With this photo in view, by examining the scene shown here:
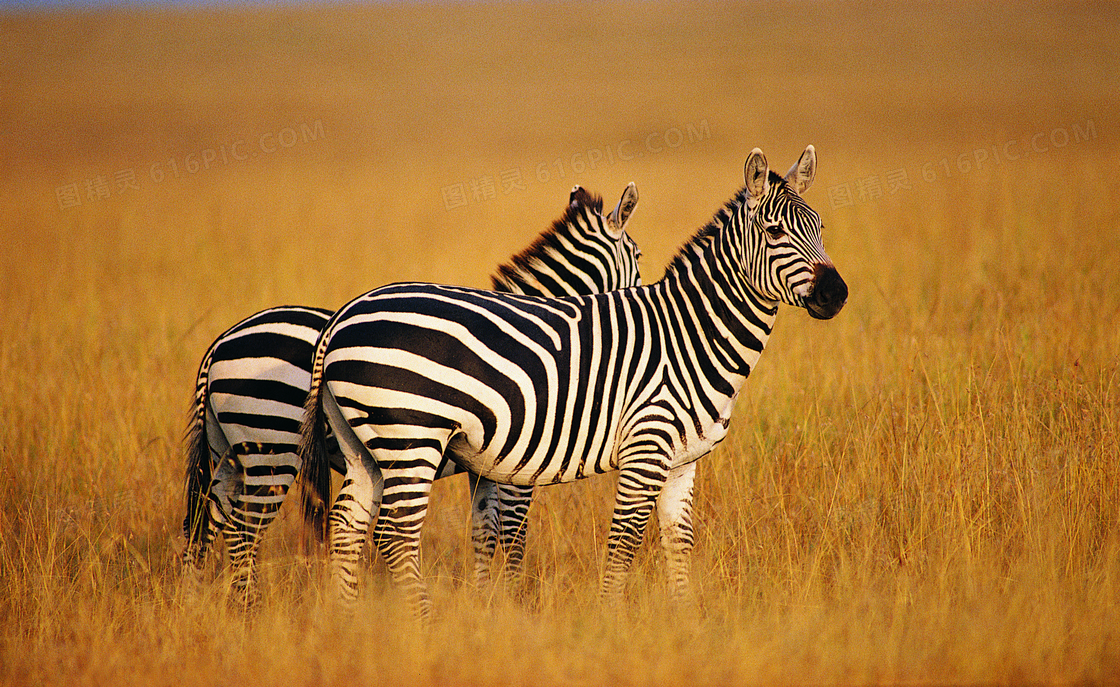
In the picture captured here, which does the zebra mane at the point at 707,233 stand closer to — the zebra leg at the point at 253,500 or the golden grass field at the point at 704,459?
the golden grass field at the point at 704,459

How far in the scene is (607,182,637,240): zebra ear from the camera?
17.2 feet

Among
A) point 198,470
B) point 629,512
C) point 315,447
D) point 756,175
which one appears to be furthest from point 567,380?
point 198,470

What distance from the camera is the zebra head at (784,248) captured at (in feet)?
12.7

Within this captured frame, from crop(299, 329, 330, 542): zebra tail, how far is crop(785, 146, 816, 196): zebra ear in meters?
2.40

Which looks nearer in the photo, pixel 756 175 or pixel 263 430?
pixel 756 175

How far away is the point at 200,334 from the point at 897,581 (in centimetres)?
810

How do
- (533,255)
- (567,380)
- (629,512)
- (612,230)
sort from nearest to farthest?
(567,380) → (629,512) → (533,255) → (612,230)

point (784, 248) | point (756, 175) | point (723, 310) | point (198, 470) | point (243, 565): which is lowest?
point (243, 565)

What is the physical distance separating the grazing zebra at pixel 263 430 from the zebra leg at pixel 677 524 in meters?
0.84

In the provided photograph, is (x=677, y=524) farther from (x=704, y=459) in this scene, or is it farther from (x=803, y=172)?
(x=803, y=172)

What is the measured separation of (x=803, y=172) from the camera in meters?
4.25

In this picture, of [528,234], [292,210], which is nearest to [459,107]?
[292,210]

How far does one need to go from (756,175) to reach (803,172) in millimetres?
376

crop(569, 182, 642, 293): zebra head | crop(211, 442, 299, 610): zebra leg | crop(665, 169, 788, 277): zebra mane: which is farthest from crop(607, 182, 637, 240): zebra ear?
crop(211, 442, 299, 610): zebra leg
